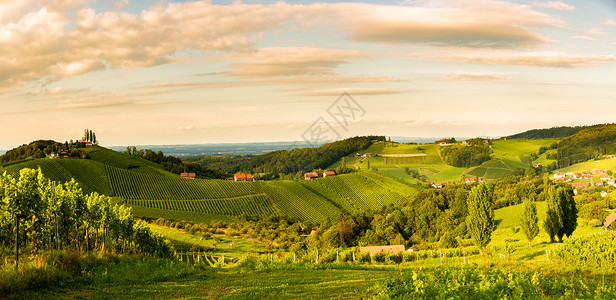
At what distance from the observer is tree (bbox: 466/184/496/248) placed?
4266 centimetres

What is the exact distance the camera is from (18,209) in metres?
16.0

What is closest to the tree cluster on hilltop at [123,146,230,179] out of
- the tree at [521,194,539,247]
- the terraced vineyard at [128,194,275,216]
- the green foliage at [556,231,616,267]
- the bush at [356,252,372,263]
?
the terraced vineyard at [128,194,275,216]

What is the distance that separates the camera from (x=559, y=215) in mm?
45031

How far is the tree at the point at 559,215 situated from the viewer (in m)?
45.0

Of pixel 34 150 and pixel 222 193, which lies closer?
pixel 222 193

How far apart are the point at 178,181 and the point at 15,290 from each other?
12087 centimetres

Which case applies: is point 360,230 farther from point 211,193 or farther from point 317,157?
point 317,157

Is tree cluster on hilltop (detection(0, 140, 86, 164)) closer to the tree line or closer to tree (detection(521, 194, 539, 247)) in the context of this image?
the tree line

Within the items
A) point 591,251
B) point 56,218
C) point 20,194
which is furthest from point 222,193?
point 591,251

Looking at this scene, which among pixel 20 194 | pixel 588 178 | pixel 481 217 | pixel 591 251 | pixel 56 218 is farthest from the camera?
pixel 588 178

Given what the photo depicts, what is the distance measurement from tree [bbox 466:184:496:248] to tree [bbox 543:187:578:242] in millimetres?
7890

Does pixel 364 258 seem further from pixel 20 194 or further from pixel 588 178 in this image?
pixel 588 178

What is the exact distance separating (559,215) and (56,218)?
163ft

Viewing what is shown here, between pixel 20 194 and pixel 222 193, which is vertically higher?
pixel 20 194
